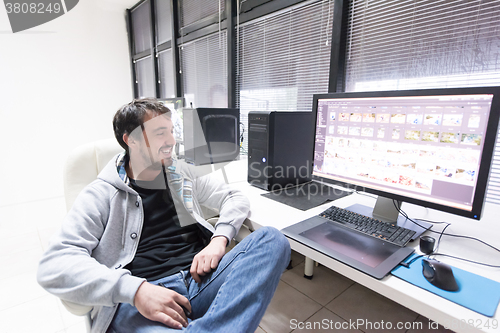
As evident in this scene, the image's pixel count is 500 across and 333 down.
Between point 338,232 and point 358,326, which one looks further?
point 358,326

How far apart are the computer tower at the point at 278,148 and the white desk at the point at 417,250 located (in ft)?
0.37

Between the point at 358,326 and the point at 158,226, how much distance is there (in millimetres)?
1203

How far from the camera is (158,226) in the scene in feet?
3.47

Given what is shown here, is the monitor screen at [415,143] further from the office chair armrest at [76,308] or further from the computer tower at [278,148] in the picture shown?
the office chair armrest at [76,308]

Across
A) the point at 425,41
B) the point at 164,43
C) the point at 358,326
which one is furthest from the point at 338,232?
the point at 164,43

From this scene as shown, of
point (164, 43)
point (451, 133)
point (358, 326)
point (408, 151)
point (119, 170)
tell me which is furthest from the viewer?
point (164, 43)

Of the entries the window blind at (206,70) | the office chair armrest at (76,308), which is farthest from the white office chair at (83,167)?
the window blind at (206,70)

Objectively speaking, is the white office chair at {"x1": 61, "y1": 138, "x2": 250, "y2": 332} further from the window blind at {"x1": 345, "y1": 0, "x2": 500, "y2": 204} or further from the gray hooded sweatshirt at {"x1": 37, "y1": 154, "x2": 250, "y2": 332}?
the window blind at {"x1": 345, "y1": 0, "x2": 500, "y2": 204}

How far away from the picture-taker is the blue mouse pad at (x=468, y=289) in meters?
0.57

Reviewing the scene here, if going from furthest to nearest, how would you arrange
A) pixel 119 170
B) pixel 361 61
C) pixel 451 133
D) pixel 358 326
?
pixel 361 61 → pixel 358 326 → pixel 119 170 → pixel 451 133

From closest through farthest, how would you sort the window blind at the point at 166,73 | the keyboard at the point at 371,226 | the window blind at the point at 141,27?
the keyboard at the point at 371,226, the window blind at the point at 166,73, the window blind at the point at 141,27

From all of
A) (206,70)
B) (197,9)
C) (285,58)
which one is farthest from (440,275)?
(197,9)

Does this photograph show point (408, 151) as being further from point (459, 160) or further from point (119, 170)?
point (119, 170)

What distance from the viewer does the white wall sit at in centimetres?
260
